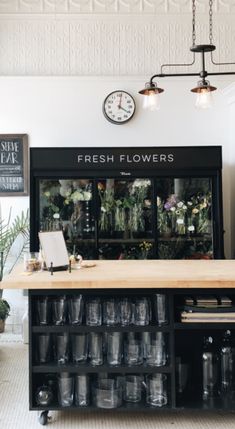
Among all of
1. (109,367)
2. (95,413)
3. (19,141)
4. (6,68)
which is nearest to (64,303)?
(109,367)

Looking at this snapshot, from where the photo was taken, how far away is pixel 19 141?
4953 mm

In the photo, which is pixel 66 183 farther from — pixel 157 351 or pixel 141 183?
pixel 157 351

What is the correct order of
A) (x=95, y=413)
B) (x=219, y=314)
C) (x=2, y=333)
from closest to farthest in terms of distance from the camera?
1. (x=219, y=314)
2. (x=95, y=413)
3. (x=2, y=333)

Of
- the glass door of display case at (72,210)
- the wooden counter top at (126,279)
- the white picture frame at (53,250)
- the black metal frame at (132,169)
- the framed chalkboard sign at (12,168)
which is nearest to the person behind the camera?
the wooden counter top at (126,279)

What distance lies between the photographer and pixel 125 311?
2.72m

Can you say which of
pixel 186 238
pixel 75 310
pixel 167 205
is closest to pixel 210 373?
pixel 75 310

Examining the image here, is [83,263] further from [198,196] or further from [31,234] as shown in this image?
[198,196]

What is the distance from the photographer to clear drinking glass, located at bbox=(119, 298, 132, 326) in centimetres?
272

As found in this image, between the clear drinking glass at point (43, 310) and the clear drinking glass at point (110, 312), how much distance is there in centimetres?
34

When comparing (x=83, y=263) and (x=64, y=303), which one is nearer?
(x=64, y=303)

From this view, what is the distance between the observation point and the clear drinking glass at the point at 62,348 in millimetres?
2734

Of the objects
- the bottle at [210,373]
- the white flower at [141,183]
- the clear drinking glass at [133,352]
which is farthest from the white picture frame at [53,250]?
the white flower at [141,183]

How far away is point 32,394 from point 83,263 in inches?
36.2

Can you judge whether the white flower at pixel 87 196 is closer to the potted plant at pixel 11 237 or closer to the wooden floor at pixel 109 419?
the potted plant at pixel 11 237
